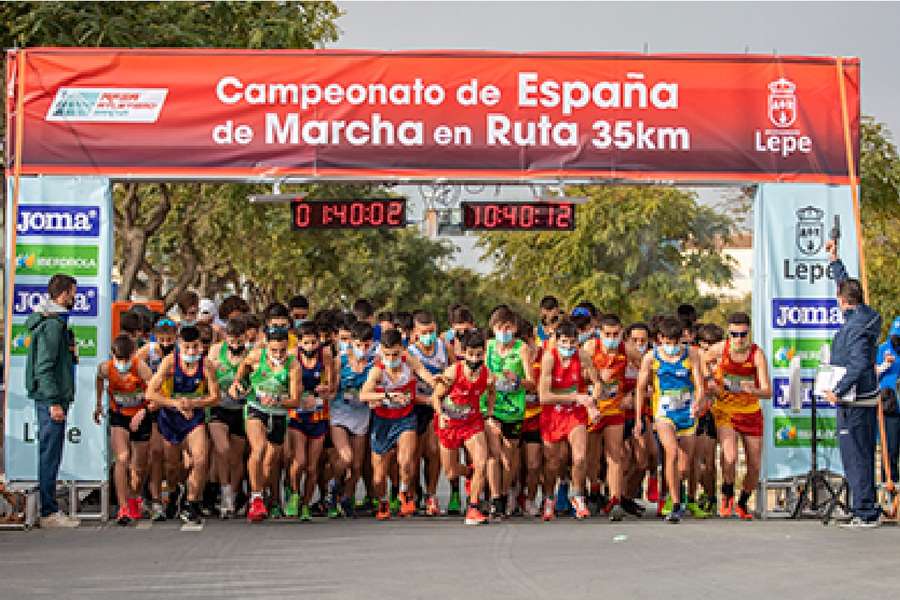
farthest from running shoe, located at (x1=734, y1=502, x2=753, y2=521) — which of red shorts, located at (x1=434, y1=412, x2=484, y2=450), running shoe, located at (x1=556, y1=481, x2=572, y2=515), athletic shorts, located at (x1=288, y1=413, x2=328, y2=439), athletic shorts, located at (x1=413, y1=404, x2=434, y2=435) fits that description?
athletic shorts, located at (x1=288, y1=413, x2=328, y2=439)

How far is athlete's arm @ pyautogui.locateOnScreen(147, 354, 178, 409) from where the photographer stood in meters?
15.6

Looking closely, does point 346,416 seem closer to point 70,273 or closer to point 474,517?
point 474,517

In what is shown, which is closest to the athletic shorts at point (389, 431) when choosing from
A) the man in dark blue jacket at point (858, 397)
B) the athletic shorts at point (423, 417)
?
the athletic shorts at point (423, 417)

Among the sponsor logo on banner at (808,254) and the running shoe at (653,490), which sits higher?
the sponsor logo on banner at (808,254)

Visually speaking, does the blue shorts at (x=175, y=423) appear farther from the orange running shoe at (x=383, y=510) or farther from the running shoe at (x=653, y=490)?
the running shoe at (x=653, y=490)

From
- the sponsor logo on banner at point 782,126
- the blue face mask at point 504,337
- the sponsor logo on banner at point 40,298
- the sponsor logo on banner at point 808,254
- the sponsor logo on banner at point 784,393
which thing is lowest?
the sponsor logo on banner at point 784,393

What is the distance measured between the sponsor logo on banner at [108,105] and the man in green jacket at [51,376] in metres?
1.74

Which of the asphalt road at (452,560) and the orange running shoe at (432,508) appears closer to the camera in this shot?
the asphalt road at (452,560)

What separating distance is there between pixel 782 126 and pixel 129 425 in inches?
276

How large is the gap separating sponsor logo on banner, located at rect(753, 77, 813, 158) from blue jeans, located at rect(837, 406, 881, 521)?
2785 mm

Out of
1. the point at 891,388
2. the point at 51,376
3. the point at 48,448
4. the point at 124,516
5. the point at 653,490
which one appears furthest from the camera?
the point at 653,490

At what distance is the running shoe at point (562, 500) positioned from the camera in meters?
16.9

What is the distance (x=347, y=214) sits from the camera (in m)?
16.8

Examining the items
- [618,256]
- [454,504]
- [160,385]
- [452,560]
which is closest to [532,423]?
[454,504]
